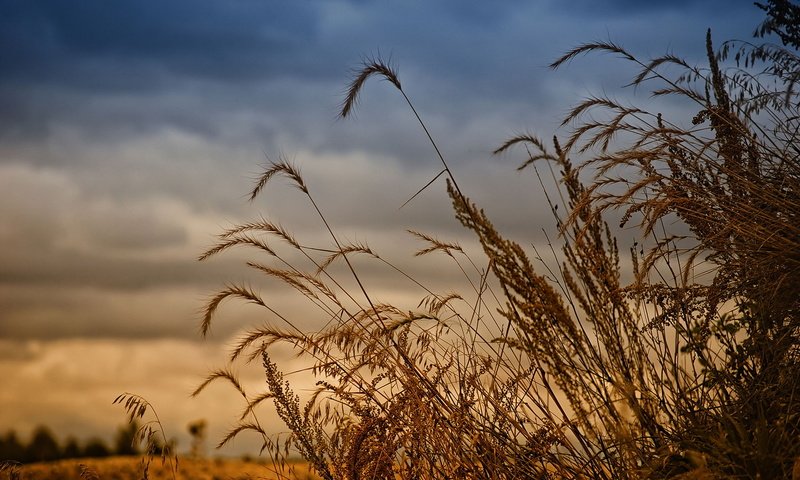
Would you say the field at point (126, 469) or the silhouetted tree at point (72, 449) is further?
the silhouetted tree at point (72, 449)

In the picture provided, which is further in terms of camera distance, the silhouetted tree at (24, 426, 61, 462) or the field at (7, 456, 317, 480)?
the silhouetted tree at (24, 426, 61, 462)

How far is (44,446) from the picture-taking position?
668 cm

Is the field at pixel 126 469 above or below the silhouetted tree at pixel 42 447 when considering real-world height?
below

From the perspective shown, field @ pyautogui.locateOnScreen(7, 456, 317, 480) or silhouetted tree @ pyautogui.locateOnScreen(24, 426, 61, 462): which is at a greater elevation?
silhouetted tree @ pyautogui.locateOnScreen(24, 426, 61, 462)

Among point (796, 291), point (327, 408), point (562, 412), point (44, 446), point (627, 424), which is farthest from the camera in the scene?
point (44, 446)

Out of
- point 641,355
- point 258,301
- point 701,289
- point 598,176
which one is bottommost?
point 641,355

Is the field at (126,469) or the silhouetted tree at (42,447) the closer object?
the field at (126,469)

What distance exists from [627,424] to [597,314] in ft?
1.37

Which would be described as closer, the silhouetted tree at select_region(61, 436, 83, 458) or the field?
the field

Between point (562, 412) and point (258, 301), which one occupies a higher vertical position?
point (258, 301)

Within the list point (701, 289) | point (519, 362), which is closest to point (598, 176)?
point (701, 289)

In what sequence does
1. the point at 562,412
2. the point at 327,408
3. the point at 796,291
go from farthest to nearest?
the point at 327,408, the point at 796,291, the point at 562,412

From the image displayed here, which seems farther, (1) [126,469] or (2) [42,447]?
(2) [42,447]

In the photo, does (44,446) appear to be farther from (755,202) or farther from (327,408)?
(755,202)
